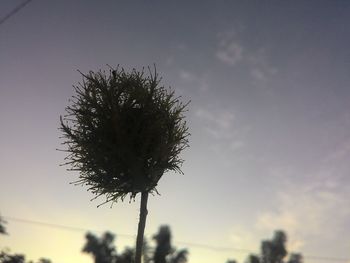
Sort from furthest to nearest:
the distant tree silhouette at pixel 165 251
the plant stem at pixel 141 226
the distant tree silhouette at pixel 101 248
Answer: the distant tree silhouette at pixel 101 248, the distant tree silhouette at pixel 165 251, the plant stem at pixel 141 226

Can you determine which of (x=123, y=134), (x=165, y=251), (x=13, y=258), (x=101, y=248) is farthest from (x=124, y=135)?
(x=101, y=248)

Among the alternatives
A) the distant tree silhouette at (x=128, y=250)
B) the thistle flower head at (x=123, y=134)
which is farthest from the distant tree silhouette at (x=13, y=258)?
the thistle flower head at (x=123, y=134)

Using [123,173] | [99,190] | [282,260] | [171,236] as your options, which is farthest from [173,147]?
[282,260]

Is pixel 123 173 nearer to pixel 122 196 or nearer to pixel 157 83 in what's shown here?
pixel 122 196

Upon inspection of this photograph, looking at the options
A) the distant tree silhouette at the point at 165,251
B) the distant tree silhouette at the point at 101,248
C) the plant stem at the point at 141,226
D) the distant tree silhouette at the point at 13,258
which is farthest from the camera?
the distant tree silhouette at the point at 101,248

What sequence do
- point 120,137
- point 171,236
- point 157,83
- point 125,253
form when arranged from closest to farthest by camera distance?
point 120,137, point 157,83, point 171,236, point 125,253

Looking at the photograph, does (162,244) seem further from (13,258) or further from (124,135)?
(124,135)

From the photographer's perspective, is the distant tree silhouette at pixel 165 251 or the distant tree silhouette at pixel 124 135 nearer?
the distant tree silhouette at pixel 124 135

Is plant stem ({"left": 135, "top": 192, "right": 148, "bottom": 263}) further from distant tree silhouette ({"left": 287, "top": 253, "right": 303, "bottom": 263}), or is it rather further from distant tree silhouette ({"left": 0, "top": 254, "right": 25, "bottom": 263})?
distant tree silhouette ({"left": 287, "top": 253, "right": 303, "bottom": 263})

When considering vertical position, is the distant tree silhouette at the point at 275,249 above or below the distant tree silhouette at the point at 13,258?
above

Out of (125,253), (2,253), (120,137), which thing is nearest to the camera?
(120,137)

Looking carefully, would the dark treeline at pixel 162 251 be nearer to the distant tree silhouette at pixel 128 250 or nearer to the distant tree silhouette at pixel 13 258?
the distant tree silhouette at pixel 128 250
